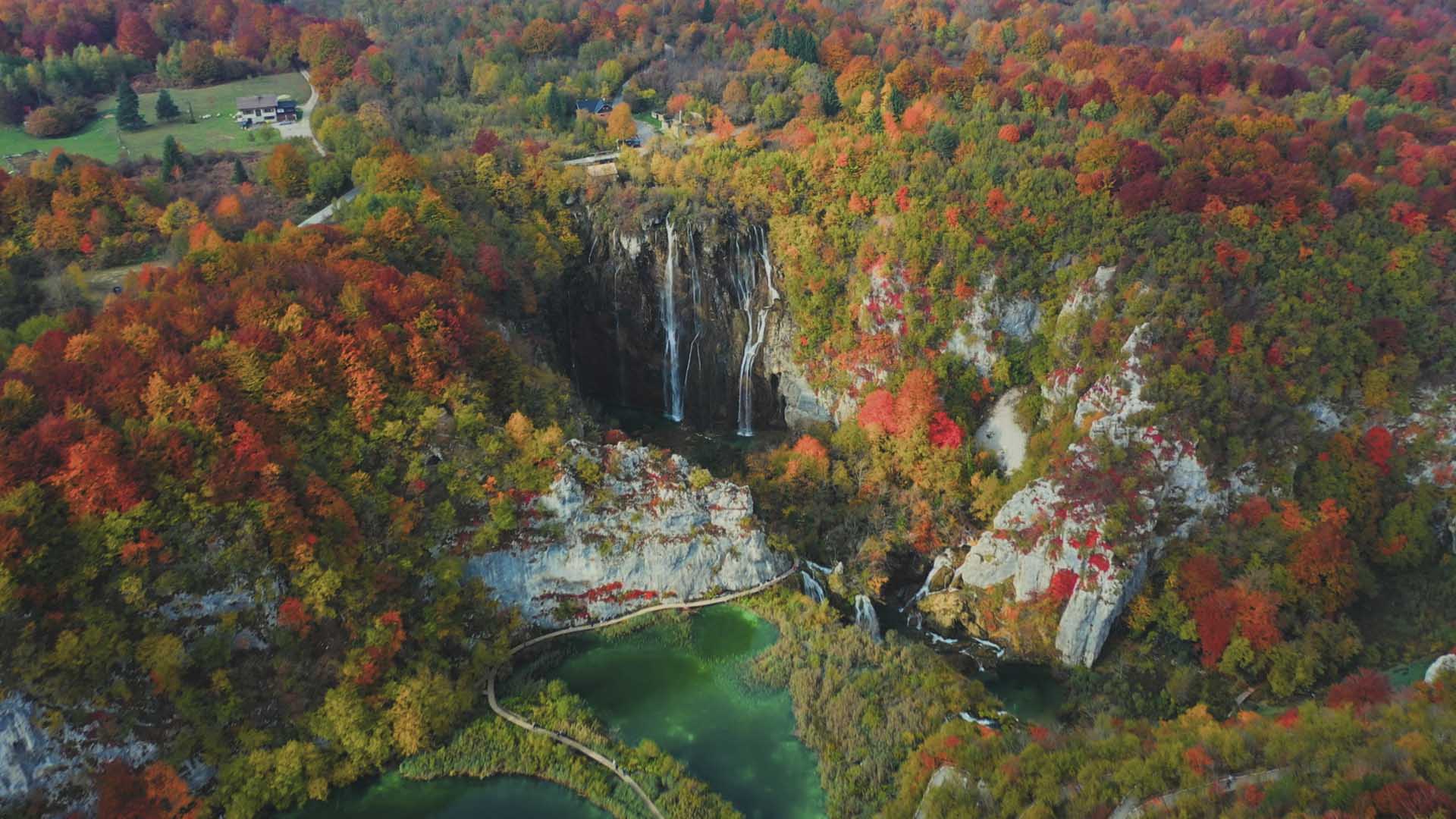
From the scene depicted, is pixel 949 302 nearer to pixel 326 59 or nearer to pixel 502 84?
pixel 502 84

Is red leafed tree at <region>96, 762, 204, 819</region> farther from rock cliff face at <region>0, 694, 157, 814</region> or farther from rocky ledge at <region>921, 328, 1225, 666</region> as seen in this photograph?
rocky ledge at <region>921, 328, 1225, 666</region>

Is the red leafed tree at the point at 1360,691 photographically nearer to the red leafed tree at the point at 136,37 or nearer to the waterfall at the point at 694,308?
the waterfall at the point at 694,308

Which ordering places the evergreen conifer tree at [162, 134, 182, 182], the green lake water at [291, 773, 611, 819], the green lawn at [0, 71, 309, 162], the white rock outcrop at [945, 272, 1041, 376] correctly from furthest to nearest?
the green lawn at [0, 71, 309, 162]
the evergreen conifer tree at [162, 134, 182, 182]
the white rock outcrop at [945, 272, 1041, 376]
the green lake water at [291, 773, 611, 819]

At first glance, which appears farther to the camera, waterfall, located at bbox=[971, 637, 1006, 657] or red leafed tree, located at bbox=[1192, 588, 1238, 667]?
waterfall, located at bbox=[971, 637, 1006, 657]

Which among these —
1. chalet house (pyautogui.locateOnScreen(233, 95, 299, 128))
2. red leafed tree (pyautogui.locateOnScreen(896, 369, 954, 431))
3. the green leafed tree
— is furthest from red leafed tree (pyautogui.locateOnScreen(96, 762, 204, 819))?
chalet house (pyautogui.locateOnScreen(233, 95, 299, 128))

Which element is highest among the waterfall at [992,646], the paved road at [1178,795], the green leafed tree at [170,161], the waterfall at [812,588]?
the green leafed tree at [170,161]

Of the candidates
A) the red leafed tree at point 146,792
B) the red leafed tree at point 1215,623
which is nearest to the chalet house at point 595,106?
the red leafed tree at point 1215,623
